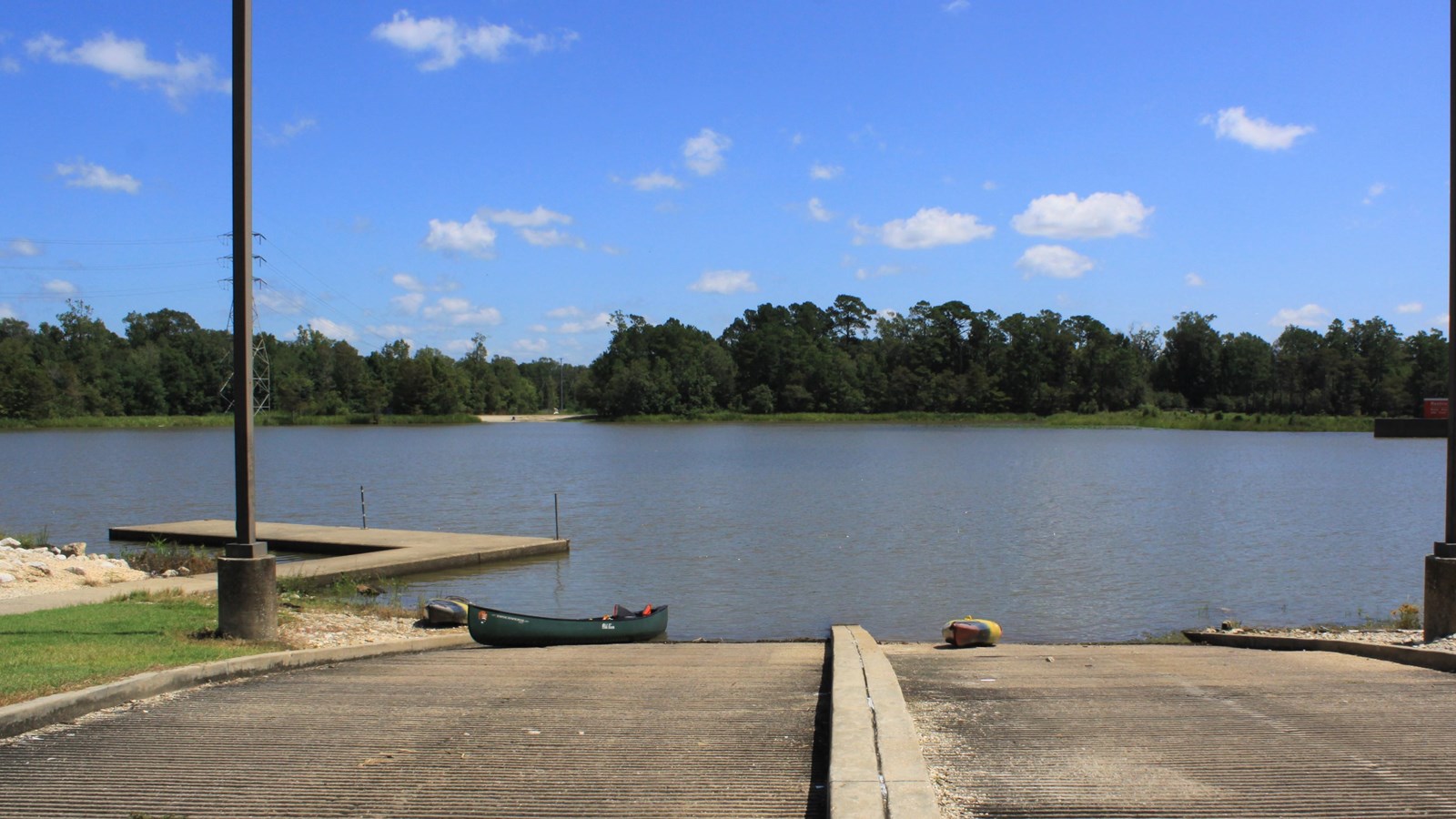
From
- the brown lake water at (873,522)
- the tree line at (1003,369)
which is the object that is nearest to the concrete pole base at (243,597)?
the brown lake water at (873,522)

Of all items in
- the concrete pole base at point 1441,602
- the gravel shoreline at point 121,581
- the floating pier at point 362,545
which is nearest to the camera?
the concrete pole base at point 1441,602

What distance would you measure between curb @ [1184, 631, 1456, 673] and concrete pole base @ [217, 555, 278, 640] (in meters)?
9.63

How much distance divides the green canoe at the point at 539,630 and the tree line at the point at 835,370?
11829 cm

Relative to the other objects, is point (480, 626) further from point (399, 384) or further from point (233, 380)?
Result: point (399, 384)

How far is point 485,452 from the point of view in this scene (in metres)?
76.6

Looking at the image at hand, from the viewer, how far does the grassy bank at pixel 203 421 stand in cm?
11350

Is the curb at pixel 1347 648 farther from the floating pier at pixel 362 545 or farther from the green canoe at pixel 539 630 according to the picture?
the floating pier at pixel 362 545

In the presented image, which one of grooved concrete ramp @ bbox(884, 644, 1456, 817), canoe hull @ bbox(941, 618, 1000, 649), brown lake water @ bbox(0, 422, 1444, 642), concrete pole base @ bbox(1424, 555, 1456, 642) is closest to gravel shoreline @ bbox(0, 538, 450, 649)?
brown lake water @ bbox(0, 422, 1444, 642)

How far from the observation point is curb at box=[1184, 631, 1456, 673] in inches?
338

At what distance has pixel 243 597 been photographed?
33.0 feet

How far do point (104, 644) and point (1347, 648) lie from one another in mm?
10797

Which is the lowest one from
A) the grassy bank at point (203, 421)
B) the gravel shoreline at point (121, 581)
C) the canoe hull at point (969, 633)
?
the canoe hull at point (969, 633)

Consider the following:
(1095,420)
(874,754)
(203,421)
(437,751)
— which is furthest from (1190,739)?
(1095,420)

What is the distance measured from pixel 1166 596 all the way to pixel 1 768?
18.8m
